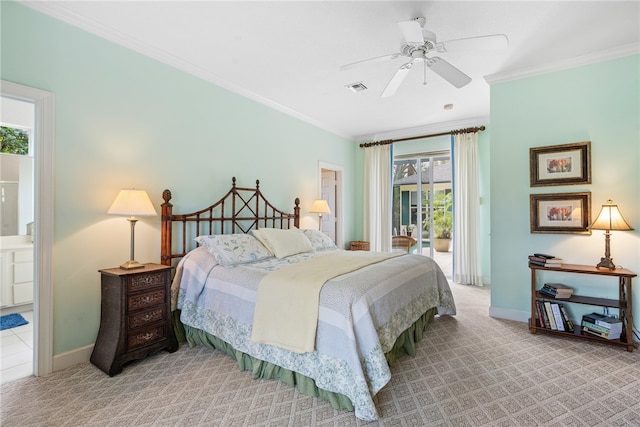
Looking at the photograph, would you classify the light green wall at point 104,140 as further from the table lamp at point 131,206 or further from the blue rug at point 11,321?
the blue rug at point 11,321

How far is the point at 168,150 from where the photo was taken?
3199 millimetres

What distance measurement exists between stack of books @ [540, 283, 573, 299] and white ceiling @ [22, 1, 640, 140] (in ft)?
7.72

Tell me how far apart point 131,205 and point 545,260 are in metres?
3.99

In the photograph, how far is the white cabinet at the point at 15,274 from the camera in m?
3.70

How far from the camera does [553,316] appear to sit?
310 centimetres

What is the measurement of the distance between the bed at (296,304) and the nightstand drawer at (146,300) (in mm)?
285

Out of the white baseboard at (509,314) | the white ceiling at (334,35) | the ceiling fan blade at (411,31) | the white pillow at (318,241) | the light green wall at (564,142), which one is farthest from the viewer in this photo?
the white pillow at (318,241)

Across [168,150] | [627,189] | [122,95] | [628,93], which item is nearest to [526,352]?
[627,189]

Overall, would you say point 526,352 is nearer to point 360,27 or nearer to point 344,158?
point 360,27

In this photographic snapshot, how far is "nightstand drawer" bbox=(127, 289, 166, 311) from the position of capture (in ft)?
8.02

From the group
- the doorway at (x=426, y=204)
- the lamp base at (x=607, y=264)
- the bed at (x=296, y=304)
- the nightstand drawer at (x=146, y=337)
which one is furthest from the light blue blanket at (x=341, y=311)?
the doorway at (x=426, y=204)

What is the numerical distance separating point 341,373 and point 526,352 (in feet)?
6.33

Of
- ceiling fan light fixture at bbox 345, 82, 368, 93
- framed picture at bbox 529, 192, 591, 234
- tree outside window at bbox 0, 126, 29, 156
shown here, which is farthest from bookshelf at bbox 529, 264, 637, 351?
tree outside window at bbox 0, 126, 29, 156

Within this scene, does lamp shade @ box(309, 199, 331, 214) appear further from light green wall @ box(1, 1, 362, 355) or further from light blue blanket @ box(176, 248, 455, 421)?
light blue blanket @ box(176, 248, 455, 421)
